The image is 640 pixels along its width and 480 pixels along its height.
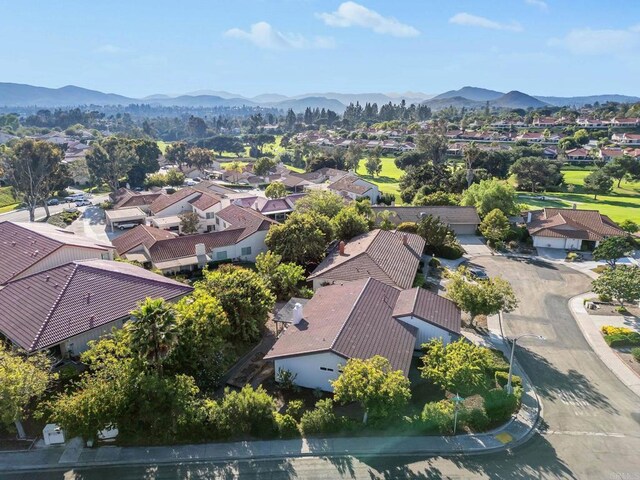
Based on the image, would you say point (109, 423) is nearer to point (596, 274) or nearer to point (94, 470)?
point (94, 470)

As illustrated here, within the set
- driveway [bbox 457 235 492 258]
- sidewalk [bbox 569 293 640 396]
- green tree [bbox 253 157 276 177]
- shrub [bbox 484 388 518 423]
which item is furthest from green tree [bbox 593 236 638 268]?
green tree [bbox 253 157 276 177]

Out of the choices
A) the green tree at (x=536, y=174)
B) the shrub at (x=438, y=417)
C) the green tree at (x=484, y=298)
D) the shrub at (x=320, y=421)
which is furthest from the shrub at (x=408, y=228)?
the green tree at (x=536, y=174)

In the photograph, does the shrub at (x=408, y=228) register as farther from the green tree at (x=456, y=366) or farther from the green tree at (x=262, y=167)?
the green tree at (x=262, y=167)

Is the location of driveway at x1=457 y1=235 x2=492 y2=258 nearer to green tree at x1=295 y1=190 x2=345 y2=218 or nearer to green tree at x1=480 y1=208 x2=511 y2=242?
green tree at x1=480 y1=208 x2=511 y2=242

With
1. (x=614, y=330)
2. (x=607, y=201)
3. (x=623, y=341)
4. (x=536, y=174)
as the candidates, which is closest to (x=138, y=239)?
(x=614, y=330)

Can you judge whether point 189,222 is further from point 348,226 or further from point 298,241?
point 348,226

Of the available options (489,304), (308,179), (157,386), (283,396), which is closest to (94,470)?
(157,386)
